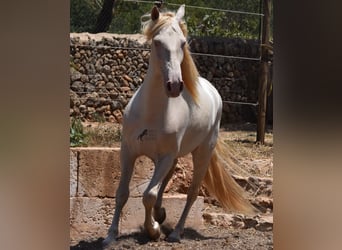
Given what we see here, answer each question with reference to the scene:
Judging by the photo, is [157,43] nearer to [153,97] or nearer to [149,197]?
[153,97]

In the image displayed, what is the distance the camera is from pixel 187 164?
291cm

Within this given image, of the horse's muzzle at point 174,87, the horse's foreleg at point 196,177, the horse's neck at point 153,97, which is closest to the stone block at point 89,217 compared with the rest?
the horse's foreleg at point 196,177

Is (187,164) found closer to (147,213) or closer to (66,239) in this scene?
(147,213)

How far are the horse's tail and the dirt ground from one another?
0.09 ft

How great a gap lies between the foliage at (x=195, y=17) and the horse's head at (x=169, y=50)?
0.47 feet

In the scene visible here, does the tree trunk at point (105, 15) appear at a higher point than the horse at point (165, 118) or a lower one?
higher

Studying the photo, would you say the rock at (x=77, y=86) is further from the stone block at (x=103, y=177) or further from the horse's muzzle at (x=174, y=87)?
the horse's muzzle at (x=174, y=87)

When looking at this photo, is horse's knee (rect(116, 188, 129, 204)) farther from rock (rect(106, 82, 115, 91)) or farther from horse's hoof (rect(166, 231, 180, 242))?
rock (rect(106, 82, 115, 91))

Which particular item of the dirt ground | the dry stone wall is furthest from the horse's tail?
the dry stone wall

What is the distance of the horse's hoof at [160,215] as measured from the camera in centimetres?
281
